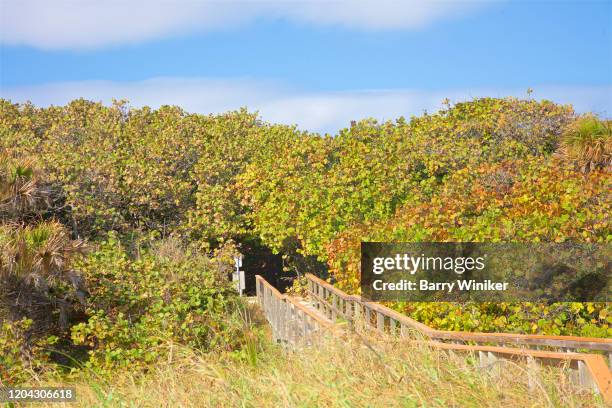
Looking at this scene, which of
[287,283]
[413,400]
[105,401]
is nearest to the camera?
[413,400]

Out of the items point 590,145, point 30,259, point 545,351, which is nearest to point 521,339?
point 545,351

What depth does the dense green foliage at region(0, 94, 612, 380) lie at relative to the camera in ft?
51.4

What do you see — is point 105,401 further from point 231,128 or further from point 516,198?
point 231,128

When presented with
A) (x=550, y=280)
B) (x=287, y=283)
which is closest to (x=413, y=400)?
(x=550, y=280)

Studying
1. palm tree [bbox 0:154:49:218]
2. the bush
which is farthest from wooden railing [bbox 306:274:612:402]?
palm tree [bbox 0:154:49:218]

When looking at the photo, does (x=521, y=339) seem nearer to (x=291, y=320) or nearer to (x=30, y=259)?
(x=291, y=320)

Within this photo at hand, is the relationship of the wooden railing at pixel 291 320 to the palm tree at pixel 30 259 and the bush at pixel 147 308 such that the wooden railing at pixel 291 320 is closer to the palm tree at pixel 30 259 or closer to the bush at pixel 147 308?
the bush at pixel 147 308

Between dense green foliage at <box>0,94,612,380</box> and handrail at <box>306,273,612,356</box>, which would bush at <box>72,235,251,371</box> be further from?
handrail at <box>306,273,612,356</box>

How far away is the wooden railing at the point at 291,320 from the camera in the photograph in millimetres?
10023

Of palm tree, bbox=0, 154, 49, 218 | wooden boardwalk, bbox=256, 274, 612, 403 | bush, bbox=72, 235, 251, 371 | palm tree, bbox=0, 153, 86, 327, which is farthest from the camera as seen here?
palm tree, bbox=0, 154, 49, 218

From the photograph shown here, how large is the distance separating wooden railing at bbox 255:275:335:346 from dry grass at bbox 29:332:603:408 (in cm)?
119

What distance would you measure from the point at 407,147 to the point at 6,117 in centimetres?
1613

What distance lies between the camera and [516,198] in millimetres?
16281

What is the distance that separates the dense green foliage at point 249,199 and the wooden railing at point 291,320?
3.22 ft
